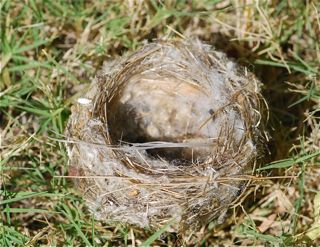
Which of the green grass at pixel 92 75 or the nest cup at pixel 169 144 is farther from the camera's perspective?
the green grass at pixel 92 75

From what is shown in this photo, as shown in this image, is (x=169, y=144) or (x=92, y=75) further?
(x=92, y=75)

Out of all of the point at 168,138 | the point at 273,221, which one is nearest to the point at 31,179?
the point at 168,138

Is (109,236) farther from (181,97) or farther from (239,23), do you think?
(239,23)

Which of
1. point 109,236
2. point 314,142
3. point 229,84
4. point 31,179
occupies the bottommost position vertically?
point 109,236

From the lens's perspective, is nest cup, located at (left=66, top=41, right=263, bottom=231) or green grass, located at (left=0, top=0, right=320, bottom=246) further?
green grass, located at (left=0, top=0, right=320, bottom=246)
